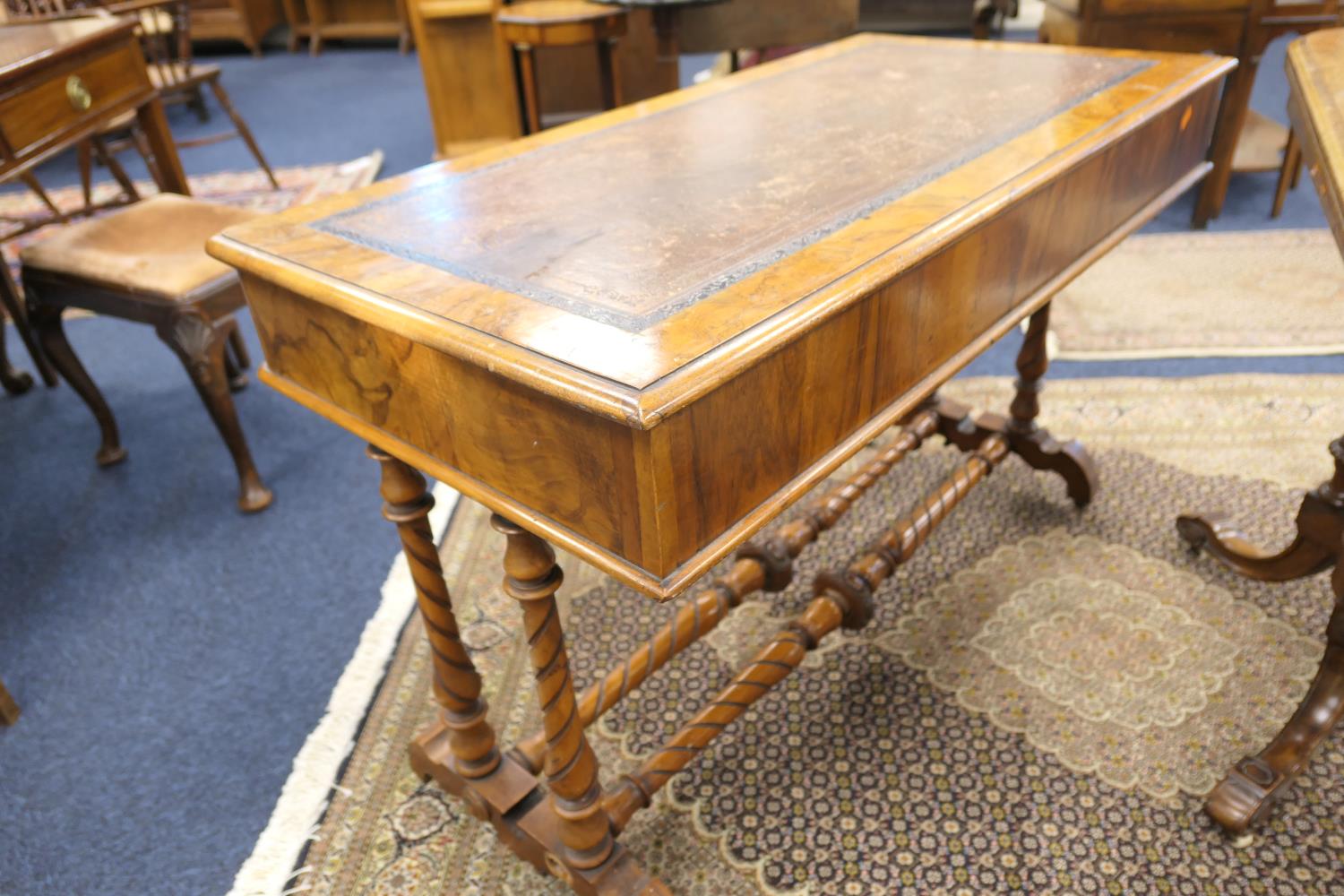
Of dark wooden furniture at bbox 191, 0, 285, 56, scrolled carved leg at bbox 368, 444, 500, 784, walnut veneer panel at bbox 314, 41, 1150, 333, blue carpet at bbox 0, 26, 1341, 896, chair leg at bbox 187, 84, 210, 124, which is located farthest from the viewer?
dark wooden furniture at bbox 191, 0, 285, 56

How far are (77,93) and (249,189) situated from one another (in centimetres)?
213

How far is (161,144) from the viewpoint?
105 inches

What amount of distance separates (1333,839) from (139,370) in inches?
129

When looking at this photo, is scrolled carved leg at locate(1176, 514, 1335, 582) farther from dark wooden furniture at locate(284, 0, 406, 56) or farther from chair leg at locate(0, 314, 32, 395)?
dark wooden furniture at locate(284, 0, 406, 56)

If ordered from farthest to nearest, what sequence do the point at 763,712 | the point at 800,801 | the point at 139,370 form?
the point at 139,370, the point at 763,712, the point at 800,801

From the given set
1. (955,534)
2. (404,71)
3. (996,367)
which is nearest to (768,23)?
(996,367)

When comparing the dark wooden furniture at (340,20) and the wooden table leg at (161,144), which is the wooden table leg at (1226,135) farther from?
the dark wooden furniture at (340,20)

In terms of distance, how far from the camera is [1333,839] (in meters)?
1.37

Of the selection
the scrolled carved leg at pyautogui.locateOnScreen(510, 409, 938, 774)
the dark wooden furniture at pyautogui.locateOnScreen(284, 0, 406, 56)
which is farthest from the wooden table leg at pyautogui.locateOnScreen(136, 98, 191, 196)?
the dark wooden furniture at pyautogui.locateOnScreen(284, 0, 406, 56)

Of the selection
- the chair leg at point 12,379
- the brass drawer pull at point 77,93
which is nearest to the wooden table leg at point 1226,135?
the brass drawer pull at point 77,93

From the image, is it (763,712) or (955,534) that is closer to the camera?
(763,712)

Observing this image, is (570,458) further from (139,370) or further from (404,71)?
(404,71)

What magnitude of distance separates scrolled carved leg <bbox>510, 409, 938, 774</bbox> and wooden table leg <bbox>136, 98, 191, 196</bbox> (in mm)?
2085

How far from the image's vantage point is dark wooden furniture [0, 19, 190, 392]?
2.08m
